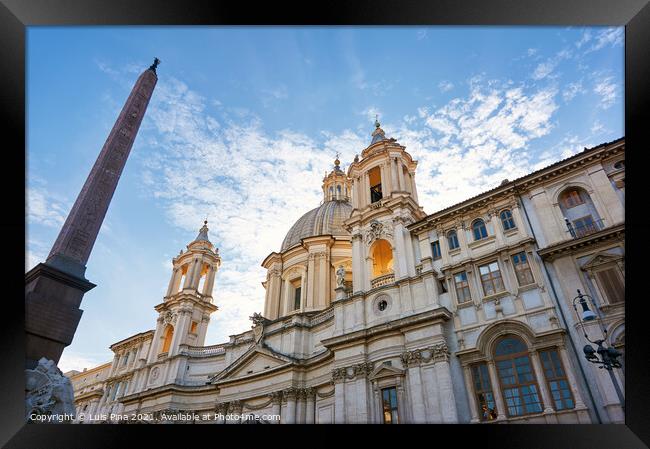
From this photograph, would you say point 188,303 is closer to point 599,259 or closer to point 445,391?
point 445,391

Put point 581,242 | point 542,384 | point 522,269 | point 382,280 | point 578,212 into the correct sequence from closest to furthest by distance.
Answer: point 542,384 → point 581,242 → point 578,212 → point 522,269 → point 382,280

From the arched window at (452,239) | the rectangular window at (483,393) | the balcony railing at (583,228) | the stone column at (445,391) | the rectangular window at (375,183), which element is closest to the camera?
the rectangular window at (483,393)

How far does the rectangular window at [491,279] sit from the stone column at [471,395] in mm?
3913

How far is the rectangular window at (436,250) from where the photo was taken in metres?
22.8

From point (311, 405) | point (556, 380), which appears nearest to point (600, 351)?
point (556, 380)

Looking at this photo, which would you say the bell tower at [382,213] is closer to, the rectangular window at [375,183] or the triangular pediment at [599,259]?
the rectangular window at [375,183]

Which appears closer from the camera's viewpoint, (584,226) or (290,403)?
(584,226)

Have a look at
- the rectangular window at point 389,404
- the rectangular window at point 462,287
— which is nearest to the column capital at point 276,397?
the rectangular window at point 389,404

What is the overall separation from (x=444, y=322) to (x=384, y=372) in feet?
13.8

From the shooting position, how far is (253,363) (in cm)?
3048

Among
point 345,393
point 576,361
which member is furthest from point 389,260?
point 576,361

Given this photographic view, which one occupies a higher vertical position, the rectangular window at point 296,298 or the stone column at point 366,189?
the stone column at point 366,189

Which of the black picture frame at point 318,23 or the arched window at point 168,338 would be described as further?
the arched window at point 168,338

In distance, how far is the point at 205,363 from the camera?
35531 mm
